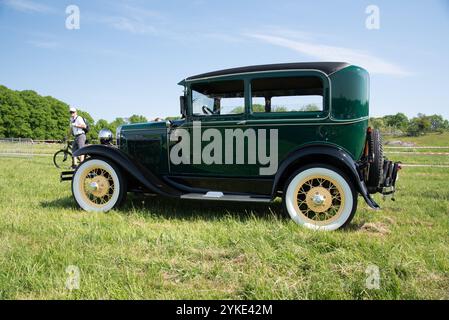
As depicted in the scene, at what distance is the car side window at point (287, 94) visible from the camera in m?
4.17

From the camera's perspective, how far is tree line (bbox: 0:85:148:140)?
53094 mm

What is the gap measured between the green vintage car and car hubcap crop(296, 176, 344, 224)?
→ 0.01 m

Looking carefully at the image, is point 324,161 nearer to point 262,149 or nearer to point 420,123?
point 262,149

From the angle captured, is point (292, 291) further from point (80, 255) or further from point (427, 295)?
point (80, 255)

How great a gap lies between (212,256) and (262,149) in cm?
173

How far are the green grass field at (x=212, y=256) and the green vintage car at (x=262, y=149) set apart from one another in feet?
1.19

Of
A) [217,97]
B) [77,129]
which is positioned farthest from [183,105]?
[77,129]

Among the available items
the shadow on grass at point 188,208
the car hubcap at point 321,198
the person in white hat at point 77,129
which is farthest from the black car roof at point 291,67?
the person in white hat at point 77,129

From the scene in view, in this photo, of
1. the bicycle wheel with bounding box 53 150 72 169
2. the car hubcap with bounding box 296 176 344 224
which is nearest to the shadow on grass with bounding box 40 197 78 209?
the car hubcap with bounding box 296 176 344 224

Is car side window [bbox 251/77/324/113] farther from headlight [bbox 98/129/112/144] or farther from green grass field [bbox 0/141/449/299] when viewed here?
headlight [bbox 98/129/112/144]

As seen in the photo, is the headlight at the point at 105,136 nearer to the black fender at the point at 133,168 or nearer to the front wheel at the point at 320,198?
the black fender at the point at 133,168

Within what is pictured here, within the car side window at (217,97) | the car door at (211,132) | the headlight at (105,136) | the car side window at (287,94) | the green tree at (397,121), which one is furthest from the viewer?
the green tree at (397,121)
